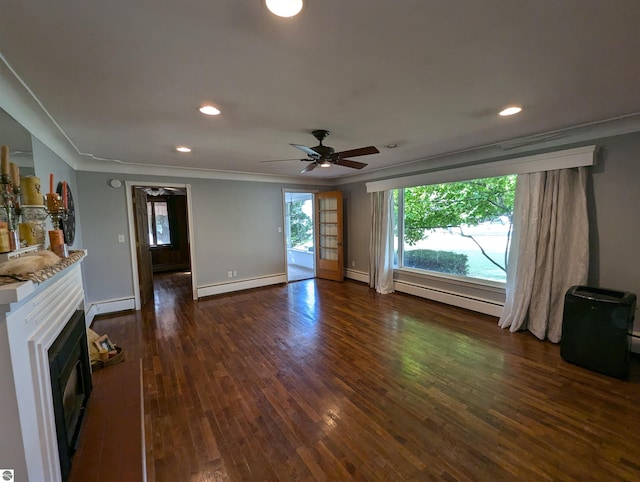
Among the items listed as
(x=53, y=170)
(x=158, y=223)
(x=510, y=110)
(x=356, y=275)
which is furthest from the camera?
(x=158, y=223)

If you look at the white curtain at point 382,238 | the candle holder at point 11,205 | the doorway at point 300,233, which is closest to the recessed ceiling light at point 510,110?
the white curtain at point 382,238

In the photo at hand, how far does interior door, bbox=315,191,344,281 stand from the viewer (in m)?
6.00

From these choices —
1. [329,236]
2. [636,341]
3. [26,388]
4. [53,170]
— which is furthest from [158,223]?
[636,341]

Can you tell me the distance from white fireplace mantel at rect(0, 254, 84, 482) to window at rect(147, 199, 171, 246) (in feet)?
23.2

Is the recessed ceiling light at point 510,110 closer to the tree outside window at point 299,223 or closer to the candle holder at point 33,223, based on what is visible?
the candle holder at point 33,223

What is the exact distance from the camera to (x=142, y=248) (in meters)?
4.64

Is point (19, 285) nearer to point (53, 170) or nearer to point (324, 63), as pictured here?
point (324, 63)

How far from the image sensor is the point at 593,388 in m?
2.28

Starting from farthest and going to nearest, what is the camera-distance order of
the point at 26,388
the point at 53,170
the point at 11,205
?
the point at 53,170 < the point at 11,205 < the point at 26,388

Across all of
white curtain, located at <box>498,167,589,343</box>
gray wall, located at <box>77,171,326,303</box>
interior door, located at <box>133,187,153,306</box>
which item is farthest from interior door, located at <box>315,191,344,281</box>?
interior door, located at <box>133,187,153,306</box>

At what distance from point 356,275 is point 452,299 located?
2.22 m

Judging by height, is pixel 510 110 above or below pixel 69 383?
above

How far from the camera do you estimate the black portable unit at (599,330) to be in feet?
7.86

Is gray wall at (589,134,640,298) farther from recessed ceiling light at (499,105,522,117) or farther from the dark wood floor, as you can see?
recessed ceiling light at (499,105,522,117)
